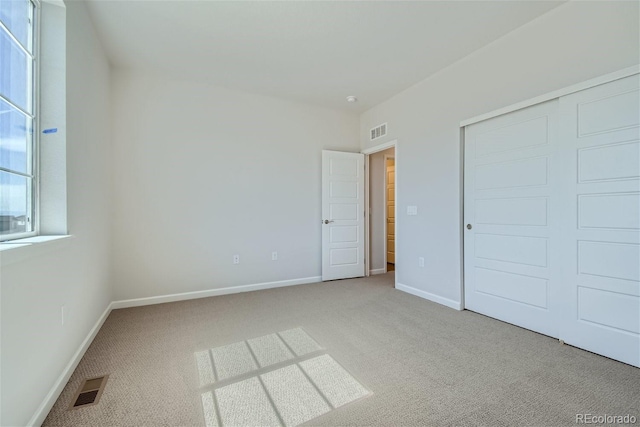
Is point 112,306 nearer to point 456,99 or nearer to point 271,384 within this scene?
point 271,384

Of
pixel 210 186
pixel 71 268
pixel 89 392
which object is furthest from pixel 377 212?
pixel 89 392

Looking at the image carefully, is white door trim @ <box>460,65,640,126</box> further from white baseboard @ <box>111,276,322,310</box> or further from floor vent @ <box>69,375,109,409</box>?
floor vent @ <box>69,375,109,409</box>

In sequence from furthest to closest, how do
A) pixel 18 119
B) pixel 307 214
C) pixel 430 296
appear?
pixel 307 214 < pixel 430 296 < pixel 18 119

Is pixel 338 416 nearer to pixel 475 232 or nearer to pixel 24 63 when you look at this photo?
pixel 475 232

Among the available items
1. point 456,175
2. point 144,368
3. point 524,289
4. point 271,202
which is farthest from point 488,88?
point 144,368

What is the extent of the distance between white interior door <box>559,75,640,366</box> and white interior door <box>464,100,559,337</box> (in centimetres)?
15

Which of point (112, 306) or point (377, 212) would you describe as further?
point (377, 212)

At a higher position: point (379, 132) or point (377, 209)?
point (379, 132)

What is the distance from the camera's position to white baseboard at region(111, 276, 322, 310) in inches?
130

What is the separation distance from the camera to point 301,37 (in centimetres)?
269

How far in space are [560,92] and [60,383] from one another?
417 centimetres

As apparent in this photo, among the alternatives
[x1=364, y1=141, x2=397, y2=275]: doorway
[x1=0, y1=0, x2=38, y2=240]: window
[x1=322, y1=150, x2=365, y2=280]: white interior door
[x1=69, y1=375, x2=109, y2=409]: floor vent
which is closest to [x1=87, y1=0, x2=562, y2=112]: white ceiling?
[x1=0, y1=0, x2=38, y2=240]: window

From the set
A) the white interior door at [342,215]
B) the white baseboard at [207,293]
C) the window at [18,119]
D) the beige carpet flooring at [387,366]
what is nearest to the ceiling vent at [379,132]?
the white interior door at [342,215]

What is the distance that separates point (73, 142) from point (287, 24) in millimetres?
1973
